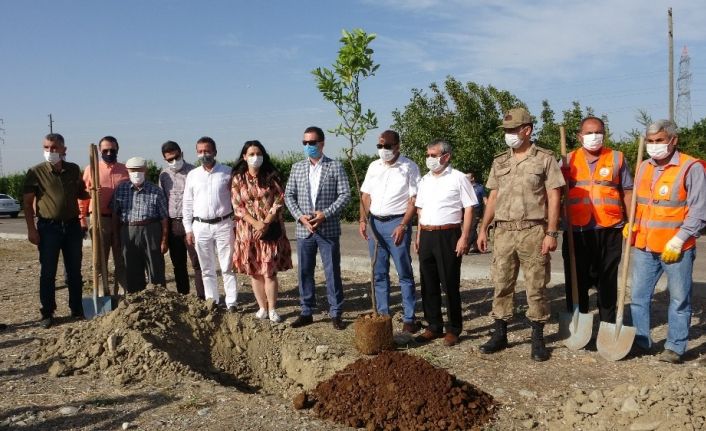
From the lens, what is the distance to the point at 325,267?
6.37 m

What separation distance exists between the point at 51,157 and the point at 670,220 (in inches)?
229

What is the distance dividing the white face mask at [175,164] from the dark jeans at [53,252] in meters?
1.15

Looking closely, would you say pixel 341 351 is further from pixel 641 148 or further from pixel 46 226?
pixel 46 226

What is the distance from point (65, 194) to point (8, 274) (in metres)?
4.91

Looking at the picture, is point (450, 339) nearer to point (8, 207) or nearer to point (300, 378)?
point (300, 378)

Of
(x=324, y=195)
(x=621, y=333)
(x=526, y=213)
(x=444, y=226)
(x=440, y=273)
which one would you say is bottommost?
(x=621, y=333)

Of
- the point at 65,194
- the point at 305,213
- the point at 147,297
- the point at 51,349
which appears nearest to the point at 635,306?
the point at 305,213

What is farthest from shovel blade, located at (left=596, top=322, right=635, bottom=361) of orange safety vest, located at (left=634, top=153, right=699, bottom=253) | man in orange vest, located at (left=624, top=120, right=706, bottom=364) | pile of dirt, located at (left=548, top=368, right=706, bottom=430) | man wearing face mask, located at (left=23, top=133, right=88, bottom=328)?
man wearing face mask, located at (left=23, top=133, right=88, bottom=328)

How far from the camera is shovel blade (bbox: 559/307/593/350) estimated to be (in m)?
5.40

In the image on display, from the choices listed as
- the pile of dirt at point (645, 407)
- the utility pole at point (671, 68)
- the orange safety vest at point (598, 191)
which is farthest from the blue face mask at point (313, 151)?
the utility pole at point (671, 68)

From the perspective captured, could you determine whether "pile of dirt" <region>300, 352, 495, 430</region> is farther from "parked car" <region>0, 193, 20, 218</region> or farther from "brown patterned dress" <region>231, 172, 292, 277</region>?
"parked car" <region>0, 193, 20, 218</region>

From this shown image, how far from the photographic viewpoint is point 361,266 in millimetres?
10117

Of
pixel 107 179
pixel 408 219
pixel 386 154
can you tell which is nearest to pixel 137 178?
pixel 107 179

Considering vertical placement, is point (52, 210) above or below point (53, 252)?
above
